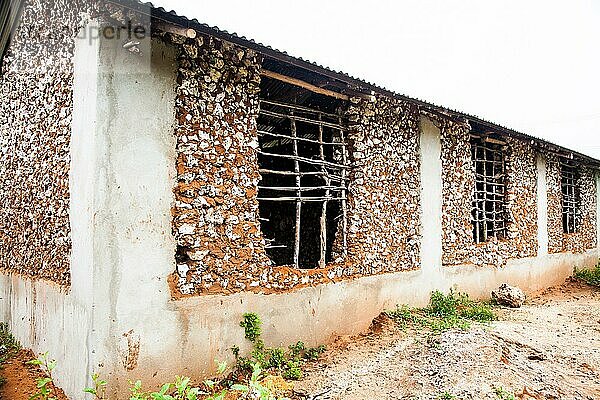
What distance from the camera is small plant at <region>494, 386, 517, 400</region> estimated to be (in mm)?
5188

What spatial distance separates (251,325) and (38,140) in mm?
3599

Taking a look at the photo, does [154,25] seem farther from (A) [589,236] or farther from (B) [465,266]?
(A) [589,236]

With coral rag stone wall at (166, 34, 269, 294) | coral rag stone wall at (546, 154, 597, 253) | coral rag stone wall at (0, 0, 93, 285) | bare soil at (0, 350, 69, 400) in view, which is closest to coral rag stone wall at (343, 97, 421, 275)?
coral rag stone wall at (166, 34, 269, 294)

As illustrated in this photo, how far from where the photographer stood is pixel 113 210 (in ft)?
15.7

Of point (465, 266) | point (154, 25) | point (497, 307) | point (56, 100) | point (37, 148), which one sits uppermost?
point (154, 25)

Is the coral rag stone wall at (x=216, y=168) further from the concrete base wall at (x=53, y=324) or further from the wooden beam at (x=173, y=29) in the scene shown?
the concrete base wall at (x=53, y=324)

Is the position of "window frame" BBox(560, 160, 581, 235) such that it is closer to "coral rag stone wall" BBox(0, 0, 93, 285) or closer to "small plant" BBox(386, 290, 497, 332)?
"small plant" BBox(386, 290, 497, 332)

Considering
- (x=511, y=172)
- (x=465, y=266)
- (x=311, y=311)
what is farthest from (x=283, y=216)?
(x=511, y=172)

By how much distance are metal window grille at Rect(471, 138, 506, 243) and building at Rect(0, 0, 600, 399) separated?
2331 mm

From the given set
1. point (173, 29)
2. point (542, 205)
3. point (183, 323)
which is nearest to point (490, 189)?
point (542, 205)

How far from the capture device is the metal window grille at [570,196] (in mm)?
14852

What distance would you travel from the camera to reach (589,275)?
14328 millimetres

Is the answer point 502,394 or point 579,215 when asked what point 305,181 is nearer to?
point 502,394

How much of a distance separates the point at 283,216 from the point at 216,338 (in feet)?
13.8
